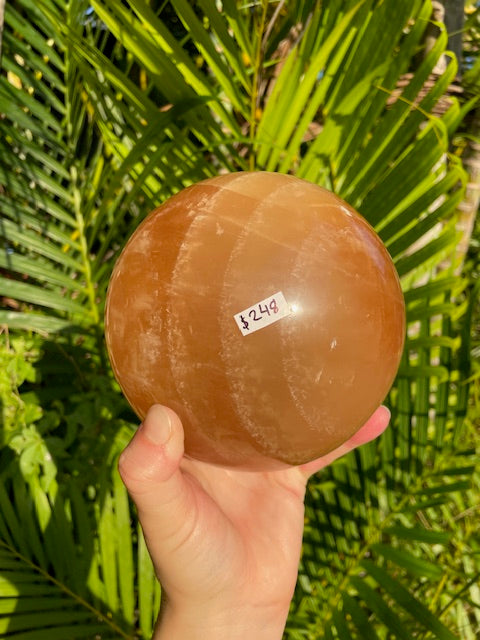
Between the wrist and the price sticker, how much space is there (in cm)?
33

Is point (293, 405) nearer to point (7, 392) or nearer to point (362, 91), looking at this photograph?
point (362, 91)

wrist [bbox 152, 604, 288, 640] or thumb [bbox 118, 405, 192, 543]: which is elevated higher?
thumb [bbox 118, 405, 192, 543]

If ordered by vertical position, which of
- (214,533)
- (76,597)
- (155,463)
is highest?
(155,463)

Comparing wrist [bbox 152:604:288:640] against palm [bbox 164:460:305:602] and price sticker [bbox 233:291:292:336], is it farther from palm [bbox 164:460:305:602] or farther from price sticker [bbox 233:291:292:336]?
price sticker [bbox 233:291:292:336]

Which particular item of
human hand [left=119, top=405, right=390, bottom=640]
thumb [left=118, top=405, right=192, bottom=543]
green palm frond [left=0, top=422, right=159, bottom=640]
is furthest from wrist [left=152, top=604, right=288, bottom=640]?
green palm frond [left=0, top=422, right=159, bottom=640]

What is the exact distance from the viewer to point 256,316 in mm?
485

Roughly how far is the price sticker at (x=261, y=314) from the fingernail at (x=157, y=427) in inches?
4.2

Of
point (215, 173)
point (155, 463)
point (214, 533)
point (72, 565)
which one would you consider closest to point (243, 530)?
point (214, 533)

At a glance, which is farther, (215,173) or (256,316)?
(215,173)

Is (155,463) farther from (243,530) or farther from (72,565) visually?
(72,565)

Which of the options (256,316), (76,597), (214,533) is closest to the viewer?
(256,316)

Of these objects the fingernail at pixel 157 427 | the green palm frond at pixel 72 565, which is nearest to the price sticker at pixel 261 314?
the fingernail at pixel 157 427

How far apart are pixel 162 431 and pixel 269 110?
516 millimetres

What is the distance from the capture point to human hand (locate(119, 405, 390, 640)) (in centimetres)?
52
